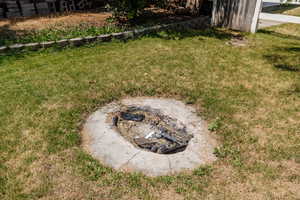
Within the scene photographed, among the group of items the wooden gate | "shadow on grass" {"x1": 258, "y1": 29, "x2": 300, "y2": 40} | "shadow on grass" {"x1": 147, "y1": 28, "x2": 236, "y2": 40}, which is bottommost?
"shadow on grass" {"x1": 258, "y1": 29, "x2": 300, "y2": 40}

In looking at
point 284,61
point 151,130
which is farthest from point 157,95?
point 284,61

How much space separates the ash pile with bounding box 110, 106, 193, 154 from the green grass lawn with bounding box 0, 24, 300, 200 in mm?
562

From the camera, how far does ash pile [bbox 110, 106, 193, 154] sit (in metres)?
4.18

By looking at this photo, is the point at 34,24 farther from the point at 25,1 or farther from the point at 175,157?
the point at 175,157

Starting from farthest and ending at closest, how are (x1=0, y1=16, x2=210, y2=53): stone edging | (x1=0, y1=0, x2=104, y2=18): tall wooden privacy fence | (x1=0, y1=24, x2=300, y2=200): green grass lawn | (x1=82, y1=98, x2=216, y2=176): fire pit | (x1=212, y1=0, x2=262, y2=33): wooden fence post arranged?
1. (x1=0, y1=0, x2=104, y2=18): tall wooden privacy fence
2. (x1=212, y1=0, x2=262, y2=33): wooden fence post
3. (x1=0, y1=16, x2=210, y2=53): stone edging
4. (x1=82, y1=98, x2=216, y2=176): fire pit
5. (x1=0, y1=24, x2=300, y2=200): green grass lawn

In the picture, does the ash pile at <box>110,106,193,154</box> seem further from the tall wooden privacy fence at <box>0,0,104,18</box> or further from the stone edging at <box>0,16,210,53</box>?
the tall wooden privacy fence at <box>0,0,104,18</box>

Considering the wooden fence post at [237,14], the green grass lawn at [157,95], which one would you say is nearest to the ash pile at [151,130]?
the green grass lawn at [157,95]

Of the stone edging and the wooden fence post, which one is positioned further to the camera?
the wooden fence post

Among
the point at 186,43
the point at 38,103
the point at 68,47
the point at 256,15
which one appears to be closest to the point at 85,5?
the point at 68,47

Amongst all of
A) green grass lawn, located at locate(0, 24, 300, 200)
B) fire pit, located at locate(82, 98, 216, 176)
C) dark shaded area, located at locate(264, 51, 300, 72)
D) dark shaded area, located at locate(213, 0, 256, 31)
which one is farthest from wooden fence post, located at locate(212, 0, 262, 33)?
fire pit, located at locate(82, 98, 216, 176)

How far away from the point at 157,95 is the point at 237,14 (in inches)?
246

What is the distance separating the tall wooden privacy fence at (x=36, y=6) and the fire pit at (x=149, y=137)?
27.4 ft

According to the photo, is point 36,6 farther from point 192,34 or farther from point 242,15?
point 242,15

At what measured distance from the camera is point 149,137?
4.36m
